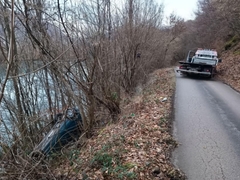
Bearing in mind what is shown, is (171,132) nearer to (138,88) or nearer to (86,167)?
(86,167)

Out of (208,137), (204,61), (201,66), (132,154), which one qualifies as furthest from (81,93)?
(204,61)

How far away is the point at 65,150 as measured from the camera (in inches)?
265

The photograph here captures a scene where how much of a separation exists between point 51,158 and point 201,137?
167 inches

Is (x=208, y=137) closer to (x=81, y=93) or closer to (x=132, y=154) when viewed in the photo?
(x=132, y=154)

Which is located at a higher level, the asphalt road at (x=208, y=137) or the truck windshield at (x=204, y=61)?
the truck windshield at (x=204, y=61)

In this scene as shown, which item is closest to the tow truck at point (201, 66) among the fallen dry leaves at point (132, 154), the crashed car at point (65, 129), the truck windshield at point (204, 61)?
the truck windshield at point (204, 61)

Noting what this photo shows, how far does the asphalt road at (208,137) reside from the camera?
4684mm

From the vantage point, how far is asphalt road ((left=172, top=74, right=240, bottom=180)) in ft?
15.4

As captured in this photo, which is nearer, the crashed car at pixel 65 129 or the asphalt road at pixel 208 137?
the asphalt road at pixel 208 137

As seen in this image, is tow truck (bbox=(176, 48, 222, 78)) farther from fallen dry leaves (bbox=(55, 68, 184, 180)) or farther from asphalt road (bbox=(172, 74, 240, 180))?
fallen dry leaves (bbox=(55, 68, 184, 180))

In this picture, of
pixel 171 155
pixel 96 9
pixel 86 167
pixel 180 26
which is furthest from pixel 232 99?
pixel 180 26

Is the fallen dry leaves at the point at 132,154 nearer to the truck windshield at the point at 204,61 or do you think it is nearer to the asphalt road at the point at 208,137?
the asphalt road at the point at 208,137

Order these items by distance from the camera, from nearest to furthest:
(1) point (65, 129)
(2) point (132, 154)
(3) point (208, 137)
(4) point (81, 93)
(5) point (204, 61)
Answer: (2) point (132, 154) < (3) point (208, 137) < (1) point (65, 129) < (4) point (81, 93) < (5) point (204, 61)

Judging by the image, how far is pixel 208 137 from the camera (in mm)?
6258
